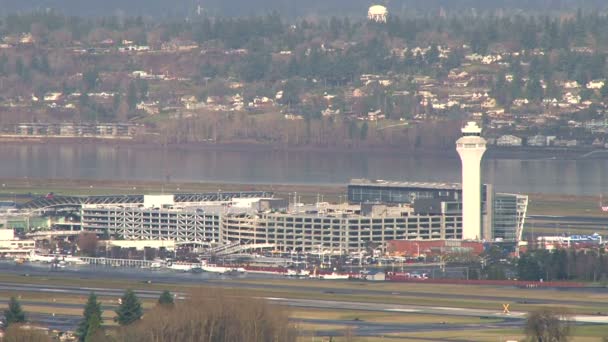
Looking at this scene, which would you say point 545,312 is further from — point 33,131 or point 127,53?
point 127,53

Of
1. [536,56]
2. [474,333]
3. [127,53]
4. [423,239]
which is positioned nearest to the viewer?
[474,333]

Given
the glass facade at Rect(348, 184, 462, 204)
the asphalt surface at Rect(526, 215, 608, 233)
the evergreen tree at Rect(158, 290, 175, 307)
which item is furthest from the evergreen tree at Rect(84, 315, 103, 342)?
the asphalt surface at Rect(526, 215, 608, 233)

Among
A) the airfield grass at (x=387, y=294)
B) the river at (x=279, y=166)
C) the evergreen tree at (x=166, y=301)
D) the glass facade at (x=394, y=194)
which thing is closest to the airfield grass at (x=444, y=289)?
the airfield grass at (x=387, y=294)

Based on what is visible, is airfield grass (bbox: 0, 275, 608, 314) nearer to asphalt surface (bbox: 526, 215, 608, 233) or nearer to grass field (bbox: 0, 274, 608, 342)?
grass field (bbox: 0, 274, 608, 342)

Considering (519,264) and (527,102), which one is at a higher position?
(527,102)

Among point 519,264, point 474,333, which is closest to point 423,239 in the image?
point 519,264

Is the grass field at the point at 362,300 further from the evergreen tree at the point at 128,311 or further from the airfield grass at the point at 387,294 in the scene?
the evergreen tree at the point at 128,311

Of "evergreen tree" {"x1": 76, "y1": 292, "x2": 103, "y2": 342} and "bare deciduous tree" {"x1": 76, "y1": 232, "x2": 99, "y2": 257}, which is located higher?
"bare deciduous tree" {"x1": 76, "y1": 232, "x2": 99, "y2": 257}
